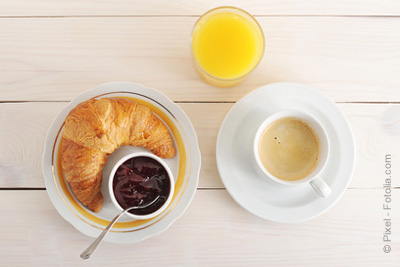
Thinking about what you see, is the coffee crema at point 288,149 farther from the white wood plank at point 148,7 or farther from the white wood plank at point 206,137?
Result: the white wood plank at point 148,7

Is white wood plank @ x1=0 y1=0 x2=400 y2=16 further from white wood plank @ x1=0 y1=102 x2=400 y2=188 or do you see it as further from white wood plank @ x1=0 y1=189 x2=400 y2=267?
white wood plank @ x1=0 y1=189 x2=400 y2=267

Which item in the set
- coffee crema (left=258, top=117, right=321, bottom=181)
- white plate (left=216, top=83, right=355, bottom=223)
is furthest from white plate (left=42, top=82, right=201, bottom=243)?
coffee crema (left=258, top=117, right=321, bottom=181)

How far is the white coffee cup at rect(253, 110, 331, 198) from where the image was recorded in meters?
1.05

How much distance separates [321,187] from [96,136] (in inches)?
24.4

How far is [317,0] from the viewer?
1.27 m

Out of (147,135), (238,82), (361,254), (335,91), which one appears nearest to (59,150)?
(147,135)

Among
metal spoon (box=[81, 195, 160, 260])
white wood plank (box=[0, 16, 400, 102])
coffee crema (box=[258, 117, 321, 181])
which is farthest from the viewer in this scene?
white wood plank (box=[0, 16, 400, 102])

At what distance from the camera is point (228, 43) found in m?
1.17

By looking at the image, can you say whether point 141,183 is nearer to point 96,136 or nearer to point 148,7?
point 96,136

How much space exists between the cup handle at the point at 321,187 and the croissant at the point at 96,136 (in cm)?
45

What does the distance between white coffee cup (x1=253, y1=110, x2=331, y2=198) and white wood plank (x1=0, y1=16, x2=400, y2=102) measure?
0.20 metres

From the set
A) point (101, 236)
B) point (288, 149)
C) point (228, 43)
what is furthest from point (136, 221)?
point (228, 43)

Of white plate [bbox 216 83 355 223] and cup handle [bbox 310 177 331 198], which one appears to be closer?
cup handle [bbox 310 177 331 198]

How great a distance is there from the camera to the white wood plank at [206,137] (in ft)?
4.01
